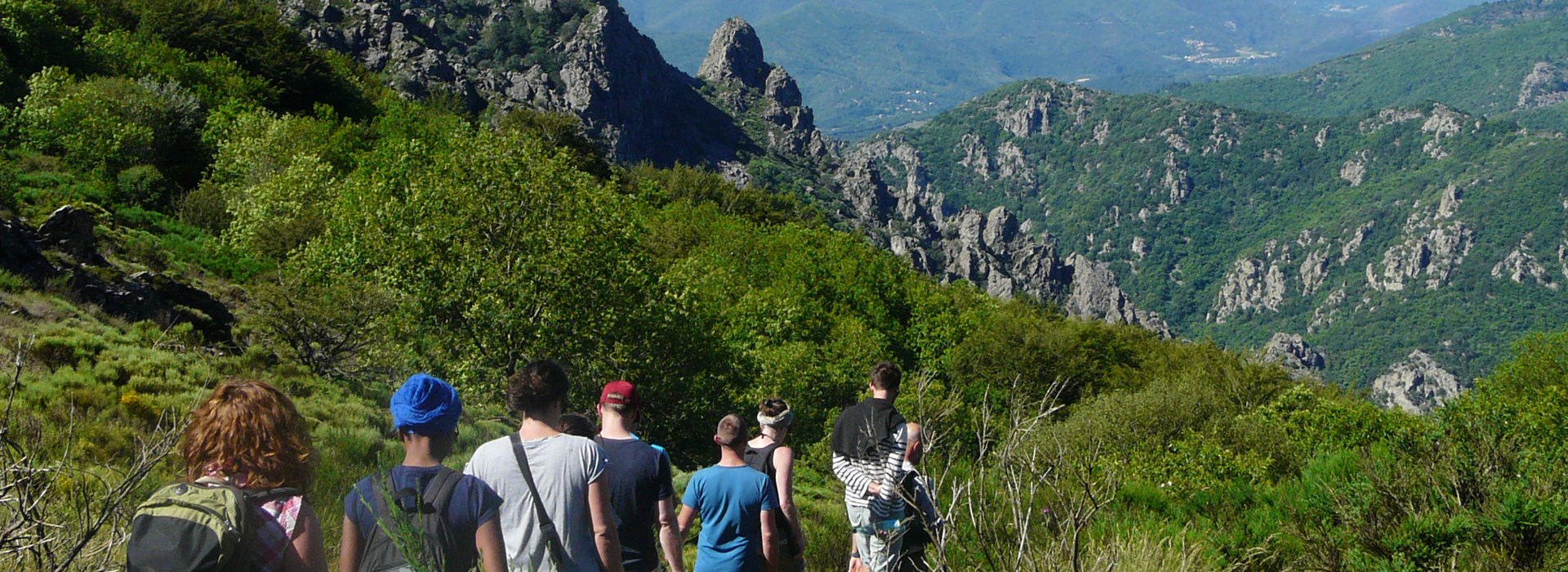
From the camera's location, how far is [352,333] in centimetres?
1694

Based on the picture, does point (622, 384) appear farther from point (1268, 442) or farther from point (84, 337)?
point (1268, 442)

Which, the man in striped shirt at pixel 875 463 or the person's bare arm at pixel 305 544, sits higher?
the person's bare arm at pixel 305 544

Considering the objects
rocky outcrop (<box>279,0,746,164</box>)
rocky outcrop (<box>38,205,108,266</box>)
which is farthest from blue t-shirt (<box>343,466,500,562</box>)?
rocky outcrop (<box>279,0,746,164</box>)

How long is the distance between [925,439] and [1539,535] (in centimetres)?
330

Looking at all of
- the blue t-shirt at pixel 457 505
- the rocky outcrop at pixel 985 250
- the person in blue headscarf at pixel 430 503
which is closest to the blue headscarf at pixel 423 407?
the person in blue headscarf at pixel 430 503

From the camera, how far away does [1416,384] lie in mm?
152000

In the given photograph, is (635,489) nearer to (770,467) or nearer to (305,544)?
(770,467)

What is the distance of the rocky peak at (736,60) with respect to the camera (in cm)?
17700

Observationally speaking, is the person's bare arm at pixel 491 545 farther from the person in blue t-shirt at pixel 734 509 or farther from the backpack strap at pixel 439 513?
the person in blue t-shirt at pixel 734 509

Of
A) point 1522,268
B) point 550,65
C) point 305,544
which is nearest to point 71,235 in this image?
point 305,544

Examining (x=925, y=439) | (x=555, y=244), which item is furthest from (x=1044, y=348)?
(x=925, y=439)

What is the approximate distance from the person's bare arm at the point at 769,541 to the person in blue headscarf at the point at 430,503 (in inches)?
85.0

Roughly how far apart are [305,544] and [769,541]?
296 centimetres

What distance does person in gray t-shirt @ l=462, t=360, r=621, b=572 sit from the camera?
14.2 ft
